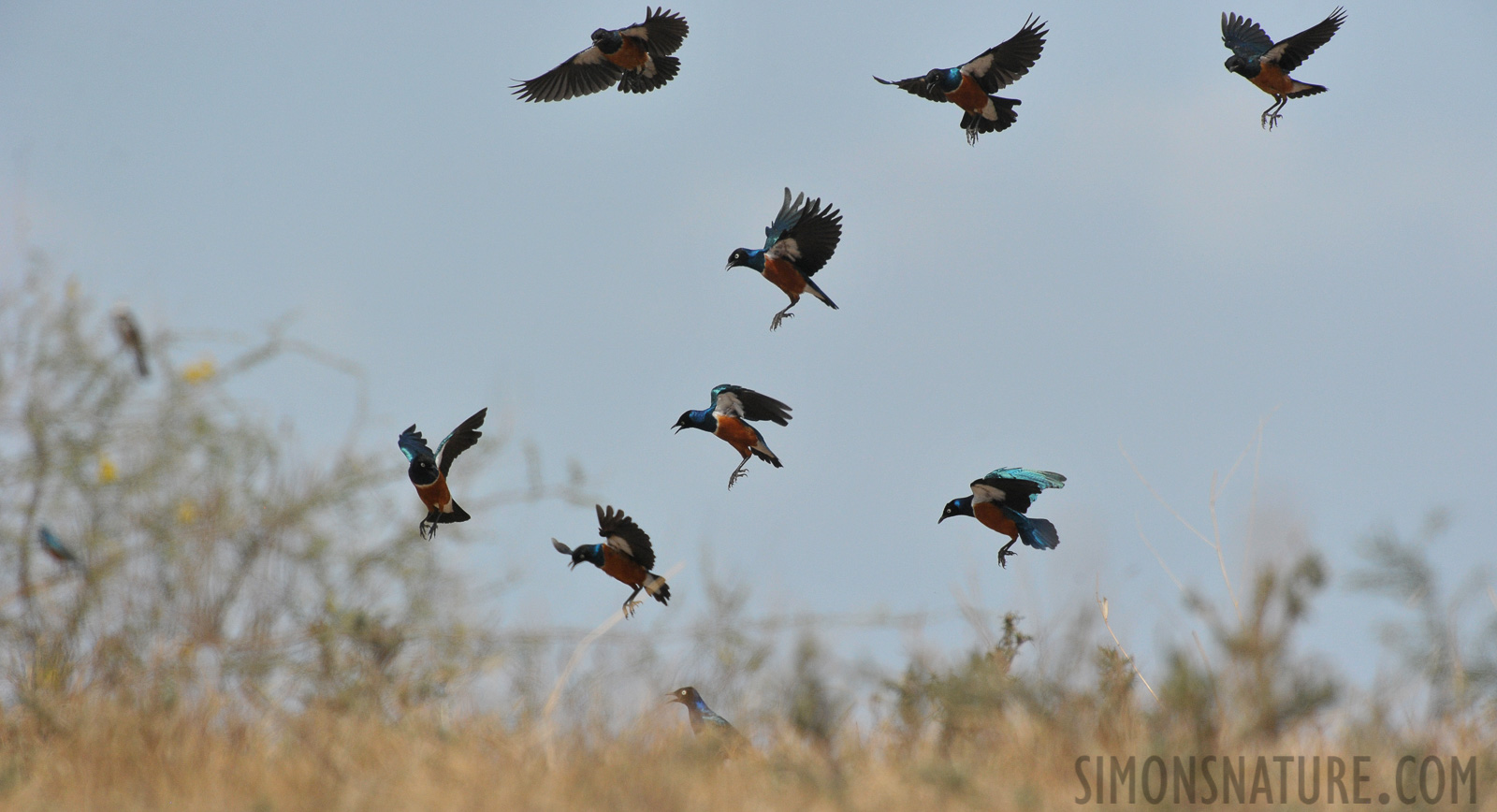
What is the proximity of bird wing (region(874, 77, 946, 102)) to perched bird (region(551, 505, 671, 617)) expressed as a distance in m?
3.49

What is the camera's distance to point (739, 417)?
295 inches

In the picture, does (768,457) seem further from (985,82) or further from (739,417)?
(985,82)

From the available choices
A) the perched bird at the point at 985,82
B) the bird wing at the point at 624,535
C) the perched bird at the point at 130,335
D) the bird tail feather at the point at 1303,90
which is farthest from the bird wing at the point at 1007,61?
the perched bird at the point at 130,335

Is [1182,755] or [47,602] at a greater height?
[47,602]

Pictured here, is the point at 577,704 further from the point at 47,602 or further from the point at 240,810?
the point at 47,602

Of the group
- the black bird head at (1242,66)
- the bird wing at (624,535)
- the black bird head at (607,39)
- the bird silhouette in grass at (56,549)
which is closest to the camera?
the bird wing at (624,535)

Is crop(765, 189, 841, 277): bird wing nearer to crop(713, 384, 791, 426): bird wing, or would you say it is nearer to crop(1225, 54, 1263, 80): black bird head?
crop(713, 384, 791, 426): bird wing

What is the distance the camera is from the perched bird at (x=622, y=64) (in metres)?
8.41

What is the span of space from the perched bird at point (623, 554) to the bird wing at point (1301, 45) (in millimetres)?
4802

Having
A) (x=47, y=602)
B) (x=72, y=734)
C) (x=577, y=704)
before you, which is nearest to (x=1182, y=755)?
(x=577, y=704)

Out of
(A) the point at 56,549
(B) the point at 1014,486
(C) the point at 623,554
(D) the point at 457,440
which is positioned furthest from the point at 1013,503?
(A) the point at 56,549

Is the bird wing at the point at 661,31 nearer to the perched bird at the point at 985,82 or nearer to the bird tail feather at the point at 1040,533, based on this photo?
the perched bird at the point at 985,82

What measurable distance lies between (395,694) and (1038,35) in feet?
17.5

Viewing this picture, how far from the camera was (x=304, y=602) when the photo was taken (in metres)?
8.53
